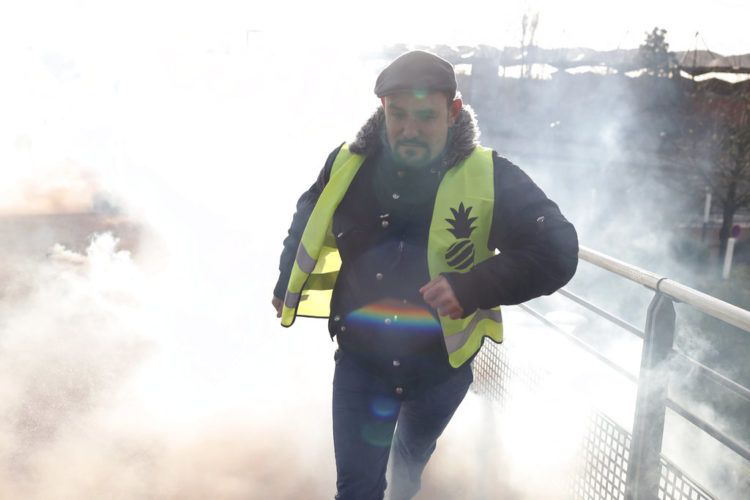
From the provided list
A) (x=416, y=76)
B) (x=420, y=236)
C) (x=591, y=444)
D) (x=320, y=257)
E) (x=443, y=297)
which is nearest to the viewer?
A: (x=443, y=297)

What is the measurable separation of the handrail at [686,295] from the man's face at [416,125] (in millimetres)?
791

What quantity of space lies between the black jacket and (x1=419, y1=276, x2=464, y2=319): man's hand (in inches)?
0.7

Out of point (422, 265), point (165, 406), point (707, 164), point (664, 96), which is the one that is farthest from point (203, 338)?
point (664, 96)

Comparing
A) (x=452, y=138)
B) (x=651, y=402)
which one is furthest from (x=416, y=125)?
(x=651, y=402)

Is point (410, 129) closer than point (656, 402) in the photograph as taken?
Yes

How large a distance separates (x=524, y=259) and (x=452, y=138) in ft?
1.44

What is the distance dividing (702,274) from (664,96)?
11434 millimetres

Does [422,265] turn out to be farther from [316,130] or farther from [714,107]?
[714,107]

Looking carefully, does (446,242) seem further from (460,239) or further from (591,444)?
(591,444)

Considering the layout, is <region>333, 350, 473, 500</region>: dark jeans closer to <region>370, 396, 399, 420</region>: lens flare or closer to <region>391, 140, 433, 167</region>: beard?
<region>370, 396, 399, 420</region>: lens flare

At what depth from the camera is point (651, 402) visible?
2227mm

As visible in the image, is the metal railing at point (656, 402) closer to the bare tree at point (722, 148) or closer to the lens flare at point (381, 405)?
the lens flare at point (381, 405)

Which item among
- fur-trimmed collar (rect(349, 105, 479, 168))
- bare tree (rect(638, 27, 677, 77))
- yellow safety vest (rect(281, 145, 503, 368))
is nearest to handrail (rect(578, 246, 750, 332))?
yellow safety vest (rect(281, 145, 503, 368))

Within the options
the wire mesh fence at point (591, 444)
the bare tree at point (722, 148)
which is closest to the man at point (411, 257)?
the wire mesh fence at point (591, 444)
